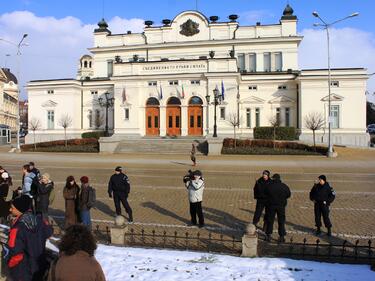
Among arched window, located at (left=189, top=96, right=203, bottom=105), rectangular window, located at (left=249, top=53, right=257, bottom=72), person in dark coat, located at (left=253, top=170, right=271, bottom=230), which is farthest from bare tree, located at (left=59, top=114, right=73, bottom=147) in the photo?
person in dark coat, located at (left=253, top=170, right=271, bottom=230)

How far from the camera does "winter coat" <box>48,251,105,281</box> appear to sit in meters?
4.14

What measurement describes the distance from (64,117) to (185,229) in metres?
44.5

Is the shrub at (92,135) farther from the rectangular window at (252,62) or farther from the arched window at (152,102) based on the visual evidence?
the rectangular window at (252,62)

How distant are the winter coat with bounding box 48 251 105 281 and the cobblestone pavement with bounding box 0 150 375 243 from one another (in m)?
6.96

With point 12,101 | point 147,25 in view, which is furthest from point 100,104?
point 12,101

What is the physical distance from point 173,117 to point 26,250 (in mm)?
43210

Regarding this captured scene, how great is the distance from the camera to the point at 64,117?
5269cm

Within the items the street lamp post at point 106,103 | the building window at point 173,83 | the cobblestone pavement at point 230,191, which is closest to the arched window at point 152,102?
the building window at point 173,83

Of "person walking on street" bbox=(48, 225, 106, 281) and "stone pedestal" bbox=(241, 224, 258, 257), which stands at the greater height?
"person walking on street" bbox=(48, 225, 106, 281)

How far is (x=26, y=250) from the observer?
16.8ft

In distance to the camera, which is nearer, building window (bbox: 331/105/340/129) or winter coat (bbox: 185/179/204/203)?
winter coat (bbox: 185/179/204/203)

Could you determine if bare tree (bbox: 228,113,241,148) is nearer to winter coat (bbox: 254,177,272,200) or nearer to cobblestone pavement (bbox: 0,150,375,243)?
cobblestone pavement (bbox: 0,150,375,243)

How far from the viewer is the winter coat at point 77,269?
13.6ft

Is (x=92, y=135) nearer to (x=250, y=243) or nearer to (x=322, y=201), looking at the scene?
(x=322, y=201)
